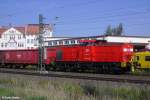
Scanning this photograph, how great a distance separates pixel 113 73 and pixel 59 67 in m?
10.1

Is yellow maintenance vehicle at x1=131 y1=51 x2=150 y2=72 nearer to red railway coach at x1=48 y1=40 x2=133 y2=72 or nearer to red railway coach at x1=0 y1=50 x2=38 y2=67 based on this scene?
red railway coach at x1=48 y1=40 x2=133 y2=72

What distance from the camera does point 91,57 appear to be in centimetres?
4172

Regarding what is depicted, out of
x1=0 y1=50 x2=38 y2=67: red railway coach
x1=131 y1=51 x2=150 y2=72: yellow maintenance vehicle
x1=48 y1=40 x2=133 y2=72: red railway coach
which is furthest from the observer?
x1=0 y1=50 x2=38 y2=67: red railway coach

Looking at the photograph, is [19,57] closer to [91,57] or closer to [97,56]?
[91,57]

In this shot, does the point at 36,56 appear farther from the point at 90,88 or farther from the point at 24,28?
the point at 24,28

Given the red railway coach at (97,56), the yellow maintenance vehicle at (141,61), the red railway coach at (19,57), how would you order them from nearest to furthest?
the red railway coach at (97,56) < the yellow maintenance vehicle at (141,61) < the red railway coach at (19,57)

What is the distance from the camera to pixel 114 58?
130 feet

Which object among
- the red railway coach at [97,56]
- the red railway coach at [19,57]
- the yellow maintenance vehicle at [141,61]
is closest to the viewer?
the red railway coach at [97,56]

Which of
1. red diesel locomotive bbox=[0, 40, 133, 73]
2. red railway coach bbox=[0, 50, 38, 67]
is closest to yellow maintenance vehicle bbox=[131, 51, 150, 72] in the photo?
red diesel locomotive bbox=[0, 40, 133, 73]

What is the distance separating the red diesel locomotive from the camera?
39500mm

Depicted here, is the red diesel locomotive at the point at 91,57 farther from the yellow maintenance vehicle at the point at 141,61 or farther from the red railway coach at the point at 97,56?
the yellow maintenance vehicle at the point at 141,61

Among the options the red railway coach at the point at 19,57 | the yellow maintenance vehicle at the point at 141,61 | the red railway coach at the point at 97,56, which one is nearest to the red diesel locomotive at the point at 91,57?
the red railway coach at the point at 97,56

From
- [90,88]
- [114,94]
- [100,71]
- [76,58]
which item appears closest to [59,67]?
[76,58]

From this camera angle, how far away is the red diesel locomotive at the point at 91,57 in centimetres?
3950
